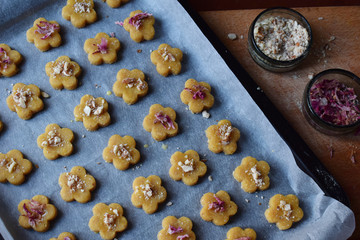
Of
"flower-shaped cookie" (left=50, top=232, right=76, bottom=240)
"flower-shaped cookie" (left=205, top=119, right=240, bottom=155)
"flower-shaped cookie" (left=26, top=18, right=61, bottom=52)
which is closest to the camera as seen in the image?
"flower-shaped cookie" (left=50, top=232, right=76, bottom=240)

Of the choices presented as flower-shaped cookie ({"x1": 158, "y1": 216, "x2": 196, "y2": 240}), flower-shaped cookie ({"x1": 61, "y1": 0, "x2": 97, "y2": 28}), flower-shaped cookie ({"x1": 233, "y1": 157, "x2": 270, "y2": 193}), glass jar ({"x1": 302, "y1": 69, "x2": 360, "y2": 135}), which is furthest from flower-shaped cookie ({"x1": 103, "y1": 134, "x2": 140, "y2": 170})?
glass jar ({"x1": 302, "y1": 69, "x2": 360, "y2": 135})

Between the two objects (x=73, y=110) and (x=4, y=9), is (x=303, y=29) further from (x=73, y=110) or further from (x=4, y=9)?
(x=4, y=9)

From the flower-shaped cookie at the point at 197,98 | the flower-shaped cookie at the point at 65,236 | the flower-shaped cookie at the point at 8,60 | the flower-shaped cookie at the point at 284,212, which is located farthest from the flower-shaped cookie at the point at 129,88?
the flower-shaped cookie at the point at 284,212

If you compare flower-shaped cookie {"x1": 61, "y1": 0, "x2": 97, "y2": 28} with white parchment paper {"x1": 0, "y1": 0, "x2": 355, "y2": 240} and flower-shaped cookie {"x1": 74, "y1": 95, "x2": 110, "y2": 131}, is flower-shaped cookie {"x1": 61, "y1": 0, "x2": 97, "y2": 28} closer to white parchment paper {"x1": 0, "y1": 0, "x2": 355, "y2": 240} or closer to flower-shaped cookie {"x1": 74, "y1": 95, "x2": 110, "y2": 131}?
white parchment paper {"x1": 0, "y1": 0, "x2": 355, "y2": 240}

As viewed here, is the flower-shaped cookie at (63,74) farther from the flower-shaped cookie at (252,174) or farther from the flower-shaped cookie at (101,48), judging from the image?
the flower-shaped cookie at (252,174)

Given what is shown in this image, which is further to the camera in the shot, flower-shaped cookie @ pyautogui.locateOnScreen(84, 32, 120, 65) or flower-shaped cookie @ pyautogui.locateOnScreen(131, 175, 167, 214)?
flower-shaped cookie @ pyautogui.locateOnScreen(84, 32, 120, 65)

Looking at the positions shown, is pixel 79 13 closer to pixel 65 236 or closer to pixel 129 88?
pixel 129 88

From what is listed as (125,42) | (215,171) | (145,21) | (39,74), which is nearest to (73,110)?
(39,74)
